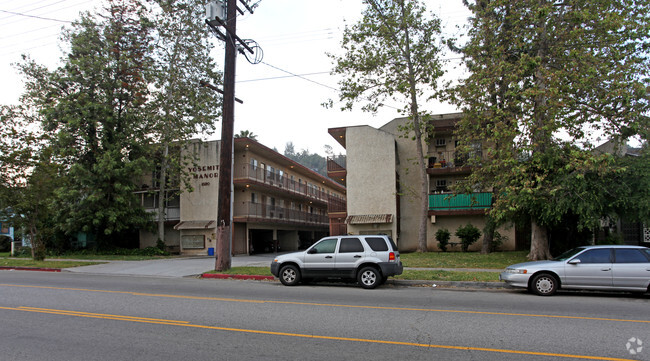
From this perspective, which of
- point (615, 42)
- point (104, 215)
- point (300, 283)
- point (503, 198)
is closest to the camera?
point (300, 283)

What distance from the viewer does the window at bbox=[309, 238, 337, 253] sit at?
39.9 feet

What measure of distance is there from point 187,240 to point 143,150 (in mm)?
7304

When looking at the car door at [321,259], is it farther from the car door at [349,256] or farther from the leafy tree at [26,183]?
the leafy tree at [26,183]

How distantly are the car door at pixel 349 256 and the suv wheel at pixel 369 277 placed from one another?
0.26 m

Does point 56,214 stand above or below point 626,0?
below

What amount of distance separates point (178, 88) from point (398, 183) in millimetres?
16655

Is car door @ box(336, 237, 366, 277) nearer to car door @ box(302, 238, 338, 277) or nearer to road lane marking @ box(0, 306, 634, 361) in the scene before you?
car door @ box(302, 238, 338, 277)

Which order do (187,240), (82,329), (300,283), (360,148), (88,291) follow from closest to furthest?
(82,329) → (88,291) → (300,283) → (360,148) → (187,240)

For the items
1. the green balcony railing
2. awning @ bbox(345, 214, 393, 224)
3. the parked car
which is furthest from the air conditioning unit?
the green balcony railing

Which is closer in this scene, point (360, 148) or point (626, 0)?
point (626, 0)

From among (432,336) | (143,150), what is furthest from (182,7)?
(432,336)

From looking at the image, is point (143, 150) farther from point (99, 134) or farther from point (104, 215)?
point (104, 215)

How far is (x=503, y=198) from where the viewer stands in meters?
16.3

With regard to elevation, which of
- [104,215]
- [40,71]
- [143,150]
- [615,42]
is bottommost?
[104,215]
